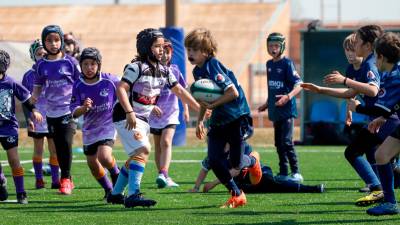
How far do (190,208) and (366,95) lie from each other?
1.95 meters

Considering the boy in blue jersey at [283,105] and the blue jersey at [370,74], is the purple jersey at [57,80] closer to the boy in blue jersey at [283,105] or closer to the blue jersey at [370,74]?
the boy in blue jersey at [283,105]

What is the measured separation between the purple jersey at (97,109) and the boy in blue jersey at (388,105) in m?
2.83

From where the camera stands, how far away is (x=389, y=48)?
349 inches

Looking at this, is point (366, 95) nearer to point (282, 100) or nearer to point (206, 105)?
point (206, 105)

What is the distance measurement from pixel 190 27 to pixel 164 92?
34.0 m

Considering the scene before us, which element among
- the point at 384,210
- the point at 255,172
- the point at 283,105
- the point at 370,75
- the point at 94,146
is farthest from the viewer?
the point at 283,105

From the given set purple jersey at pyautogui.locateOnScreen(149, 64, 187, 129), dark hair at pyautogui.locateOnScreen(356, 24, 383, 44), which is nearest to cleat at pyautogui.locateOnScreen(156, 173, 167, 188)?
purple jersey at pyautogui.locateOnScreen(149, 64, 187, 129)

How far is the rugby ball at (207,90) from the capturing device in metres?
9.65

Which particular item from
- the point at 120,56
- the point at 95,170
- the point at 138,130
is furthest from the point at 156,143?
the point at 120,56

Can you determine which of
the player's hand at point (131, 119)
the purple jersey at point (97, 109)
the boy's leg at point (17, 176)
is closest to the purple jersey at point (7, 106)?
the boy's leg at point (17, 176)

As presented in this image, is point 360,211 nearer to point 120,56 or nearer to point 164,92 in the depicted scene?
point 164,92

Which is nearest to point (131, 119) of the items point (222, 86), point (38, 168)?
point (222, 86)

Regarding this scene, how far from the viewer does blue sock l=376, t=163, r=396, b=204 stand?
8.90m

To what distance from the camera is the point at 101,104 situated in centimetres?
1047
